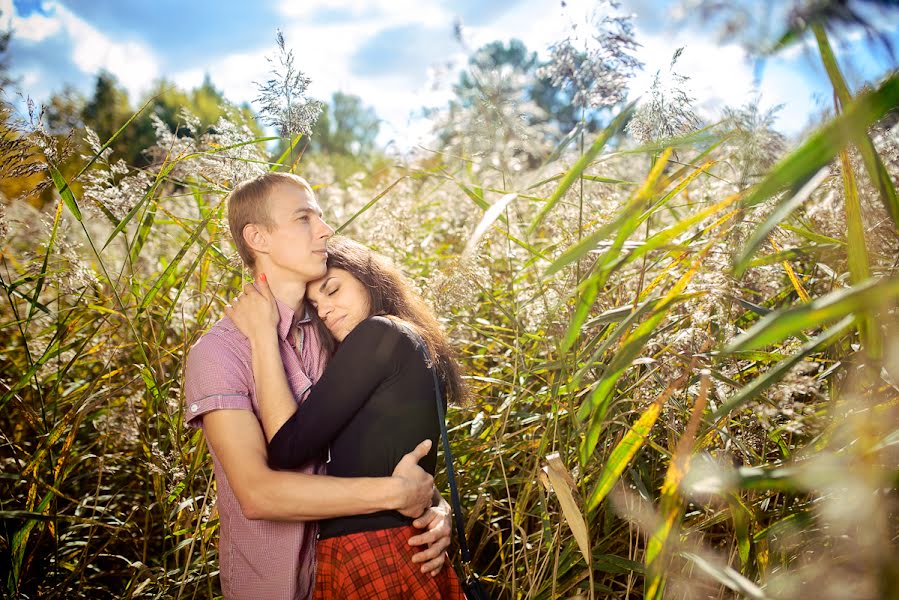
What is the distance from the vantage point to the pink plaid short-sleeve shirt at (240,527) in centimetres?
169

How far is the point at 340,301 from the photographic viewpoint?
2.06m

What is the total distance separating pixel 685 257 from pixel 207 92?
3339 cm

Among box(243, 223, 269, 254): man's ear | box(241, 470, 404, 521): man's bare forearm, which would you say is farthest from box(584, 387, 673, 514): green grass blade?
box(243, 223, 269, 254): man's ear

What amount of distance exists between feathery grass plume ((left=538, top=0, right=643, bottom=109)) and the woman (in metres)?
0.90

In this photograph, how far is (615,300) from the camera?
2.31 m

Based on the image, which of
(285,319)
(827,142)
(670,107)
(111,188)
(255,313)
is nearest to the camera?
(827,142)

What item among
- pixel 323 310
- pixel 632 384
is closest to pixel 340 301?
pixel 323 310

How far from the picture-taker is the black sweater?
1624 millimetres

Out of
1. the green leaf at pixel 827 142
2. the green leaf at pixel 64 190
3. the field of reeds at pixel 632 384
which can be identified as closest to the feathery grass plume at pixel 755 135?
the field of reeds at pixel 632 384

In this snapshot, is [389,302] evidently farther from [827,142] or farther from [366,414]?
[827,142]

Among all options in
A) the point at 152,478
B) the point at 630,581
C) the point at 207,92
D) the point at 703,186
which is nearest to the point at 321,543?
the point at 630,581

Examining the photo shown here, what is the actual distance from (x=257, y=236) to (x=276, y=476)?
86 cm

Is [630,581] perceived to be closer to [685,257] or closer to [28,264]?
[685,257]

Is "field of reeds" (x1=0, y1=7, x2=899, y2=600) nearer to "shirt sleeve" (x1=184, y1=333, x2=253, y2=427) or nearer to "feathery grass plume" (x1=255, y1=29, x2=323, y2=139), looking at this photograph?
"feathery grass plume" (x1=255, y1=29, x2=323, y2=139)
